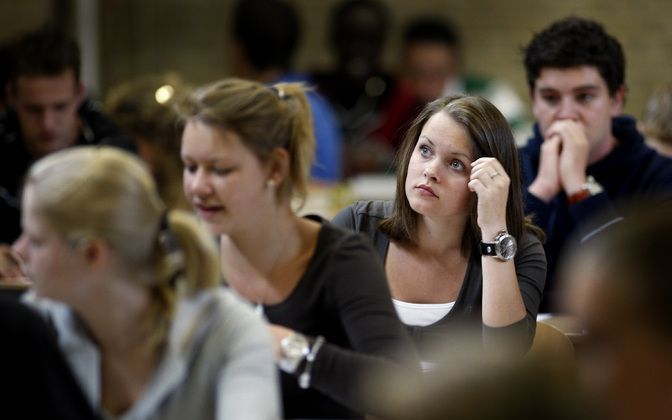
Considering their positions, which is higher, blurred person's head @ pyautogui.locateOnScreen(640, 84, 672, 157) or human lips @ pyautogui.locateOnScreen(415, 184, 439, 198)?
human lips @ pyautogui.locateOnScreen(415, 184, 439, 198)

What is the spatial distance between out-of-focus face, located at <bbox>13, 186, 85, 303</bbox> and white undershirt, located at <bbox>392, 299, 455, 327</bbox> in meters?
0.80

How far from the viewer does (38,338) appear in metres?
1.62

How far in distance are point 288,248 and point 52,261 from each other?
24.5 inches

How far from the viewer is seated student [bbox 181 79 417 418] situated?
76.9 inches

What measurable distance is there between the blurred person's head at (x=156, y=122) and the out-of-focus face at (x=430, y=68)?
2428mm

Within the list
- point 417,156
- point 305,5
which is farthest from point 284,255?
point 305,5

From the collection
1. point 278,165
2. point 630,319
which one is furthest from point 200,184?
point 630,319

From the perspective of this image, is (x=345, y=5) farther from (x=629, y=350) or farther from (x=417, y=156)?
(x=629, y=350)

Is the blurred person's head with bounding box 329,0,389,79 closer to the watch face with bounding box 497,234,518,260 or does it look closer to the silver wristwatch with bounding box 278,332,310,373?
the watch face with bounding box 497,234,518,260

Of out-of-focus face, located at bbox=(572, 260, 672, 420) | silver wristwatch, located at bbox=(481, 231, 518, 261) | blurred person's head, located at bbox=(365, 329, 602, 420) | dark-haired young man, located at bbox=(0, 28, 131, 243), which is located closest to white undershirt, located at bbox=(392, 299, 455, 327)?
silver wristwatch, located at bbox=(481, 231, 518, 261)

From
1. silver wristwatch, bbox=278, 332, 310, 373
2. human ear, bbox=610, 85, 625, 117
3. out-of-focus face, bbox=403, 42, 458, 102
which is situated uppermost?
human ear, bbox=610, 85, 625, 117

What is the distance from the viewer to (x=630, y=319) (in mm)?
971

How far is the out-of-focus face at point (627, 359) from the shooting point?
948 mm

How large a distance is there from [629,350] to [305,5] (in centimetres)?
599
